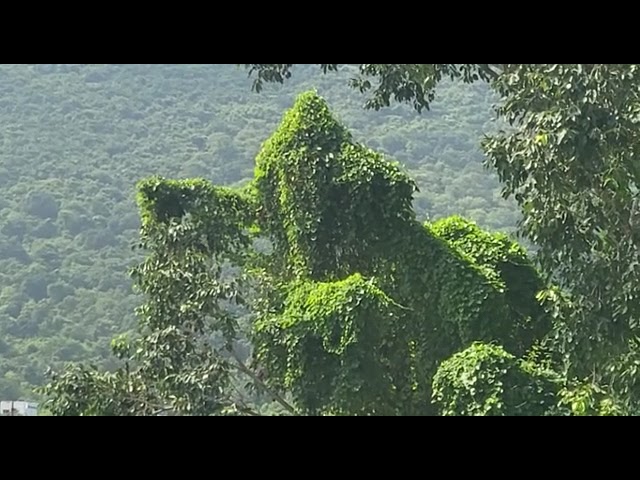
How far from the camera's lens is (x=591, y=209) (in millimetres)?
4121

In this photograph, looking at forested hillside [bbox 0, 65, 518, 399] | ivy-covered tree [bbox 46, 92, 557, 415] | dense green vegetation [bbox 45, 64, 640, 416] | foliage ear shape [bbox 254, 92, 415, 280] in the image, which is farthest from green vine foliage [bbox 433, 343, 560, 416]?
forested hillside [bbox 0, 65, 518, 399]

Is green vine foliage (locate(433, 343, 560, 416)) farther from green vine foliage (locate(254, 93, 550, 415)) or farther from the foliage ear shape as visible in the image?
the foliage ear shape

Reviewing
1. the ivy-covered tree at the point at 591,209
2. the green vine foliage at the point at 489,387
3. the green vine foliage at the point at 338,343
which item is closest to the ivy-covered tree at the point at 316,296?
the green vine foliage at the point at 338,343

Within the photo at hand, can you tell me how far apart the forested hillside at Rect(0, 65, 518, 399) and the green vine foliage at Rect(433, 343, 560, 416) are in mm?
7324

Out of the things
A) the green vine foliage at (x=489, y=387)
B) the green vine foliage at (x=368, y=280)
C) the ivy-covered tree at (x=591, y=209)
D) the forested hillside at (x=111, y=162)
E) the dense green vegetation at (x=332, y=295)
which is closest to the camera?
the ivy-covered tree at (x=591, y=209)

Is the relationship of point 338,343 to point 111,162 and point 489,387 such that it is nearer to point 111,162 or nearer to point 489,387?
point 489,387

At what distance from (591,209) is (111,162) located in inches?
479

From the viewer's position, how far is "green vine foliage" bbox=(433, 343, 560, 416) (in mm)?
4914

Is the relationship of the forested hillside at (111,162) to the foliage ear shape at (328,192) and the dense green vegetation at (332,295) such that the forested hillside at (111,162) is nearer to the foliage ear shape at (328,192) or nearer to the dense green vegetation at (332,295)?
the dense green vegetation at (332,295)

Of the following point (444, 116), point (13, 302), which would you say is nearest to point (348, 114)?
point (444, 116)

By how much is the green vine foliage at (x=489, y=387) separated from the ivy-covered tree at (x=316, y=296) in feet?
1.84

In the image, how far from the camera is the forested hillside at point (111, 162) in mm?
12391

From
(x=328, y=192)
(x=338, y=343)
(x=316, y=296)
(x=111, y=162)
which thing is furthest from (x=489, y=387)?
(x=111, y=162)
